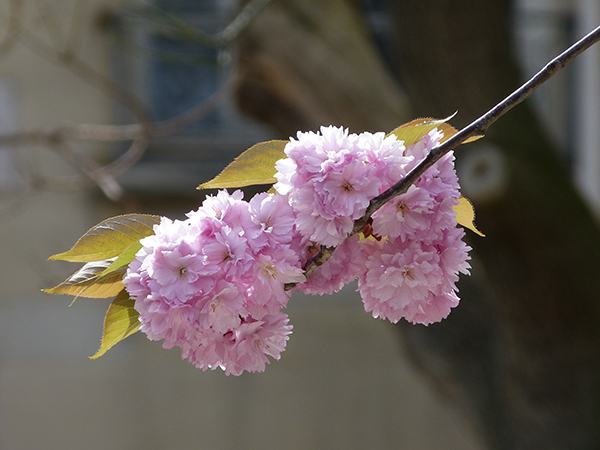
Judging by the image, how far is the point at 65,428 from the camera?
277 centimetres

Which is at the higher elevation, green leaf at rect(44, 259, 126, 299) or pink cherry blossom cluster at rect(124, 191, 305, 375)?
green leaf at rect(44, 259, 126, 299)

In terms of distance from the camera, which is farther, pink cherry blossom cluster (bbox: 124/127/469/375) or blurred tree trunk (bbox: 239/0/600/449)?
blurred tree trunk (bbox: 239/0/600/449)

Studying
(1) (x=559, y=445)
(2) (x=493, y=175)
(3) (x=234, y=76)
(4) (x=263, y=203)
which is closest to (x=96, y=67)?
(3) (x=234, y=76)

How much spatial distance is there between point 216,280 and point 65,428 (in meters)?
2.71

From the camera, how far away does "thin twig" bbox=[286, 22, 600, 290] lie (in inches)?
14.3

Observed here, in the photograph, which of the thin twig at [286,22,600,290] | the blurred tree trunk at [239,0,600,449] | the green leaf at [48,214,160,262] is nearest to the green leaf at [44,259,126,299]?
the green leaf at [48,214,160,262]

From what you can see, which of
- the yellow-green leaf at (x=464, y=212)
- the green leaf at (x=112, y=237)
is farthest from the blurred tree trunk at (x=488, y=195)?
the green leaf at (x=112, y=237)

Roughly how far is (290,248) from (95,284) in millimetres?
142

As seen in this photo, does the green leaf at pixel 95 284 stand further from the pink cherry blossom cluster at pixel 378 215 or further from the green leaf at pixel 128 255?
the pink cherry blossom cluster at pixel 378 215

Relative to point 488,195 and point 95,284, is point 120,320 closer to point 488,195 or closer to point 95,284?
point 95,284

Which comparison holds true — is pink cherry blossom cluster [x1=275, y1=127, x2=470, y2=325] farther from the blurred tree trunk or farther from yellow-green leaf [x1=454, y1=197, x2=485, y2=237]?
the blurred tree trunk

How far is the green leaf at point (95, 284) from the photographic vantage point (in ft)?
Answer: 1.43

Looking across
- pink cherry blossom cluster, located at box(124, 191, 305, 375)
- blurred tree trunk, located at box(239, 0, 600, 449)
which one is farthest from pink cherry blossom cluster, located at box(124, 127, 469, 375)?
blurred tree trunk, located at box(239, 0, 600, 449)

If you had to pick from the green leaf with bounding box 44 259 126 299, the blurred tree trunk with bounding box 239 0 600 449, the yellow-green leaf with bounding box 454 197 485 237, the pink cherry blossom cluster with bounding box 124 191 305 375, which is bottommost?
the pink cherry blossom cluster with bounding box 124 191 305 375
